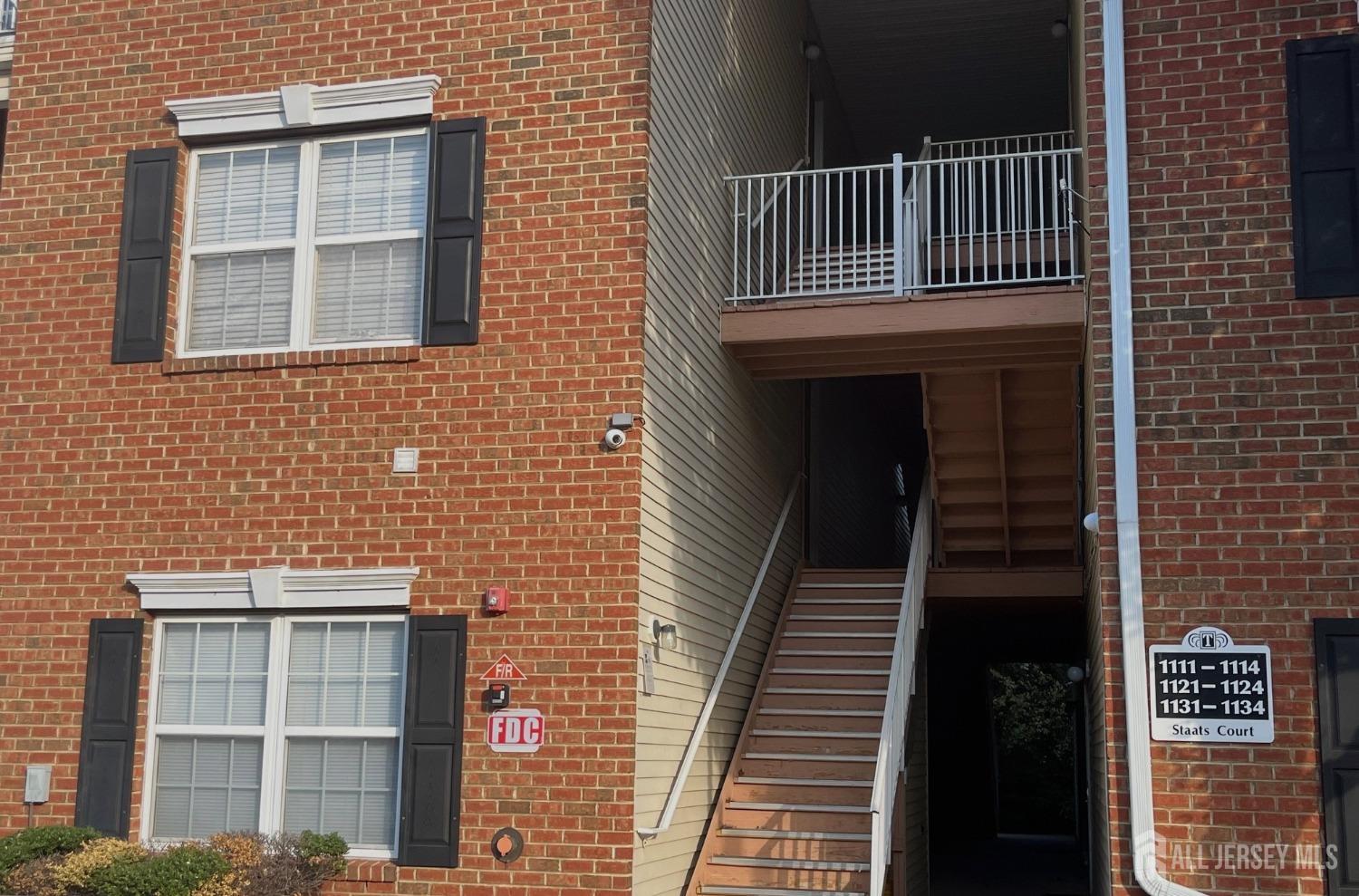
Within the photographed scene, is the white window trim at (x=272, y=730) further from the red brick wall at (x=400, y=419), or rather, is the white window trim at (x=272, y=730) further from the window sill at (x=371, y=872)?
the red brick wall at (x=400, y=419)

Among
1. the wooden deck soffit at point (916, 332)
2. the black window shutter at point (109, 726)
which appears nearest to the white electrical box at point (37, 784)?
the black window shutter at point (109, 726)

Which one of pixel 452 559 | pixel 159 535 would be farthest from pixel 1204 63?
pixel 159 535

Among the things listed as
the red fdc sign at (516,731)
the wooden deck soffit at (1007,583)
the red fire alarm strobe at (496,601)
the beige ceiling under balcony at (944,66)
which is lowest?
the red fdc sign at (516,731)

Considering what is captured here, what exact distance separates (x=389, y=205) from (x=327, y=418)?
142 cm

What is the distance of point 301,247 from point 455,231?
3.61 feet

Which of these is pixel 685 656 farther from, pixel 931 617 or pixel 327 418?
pixel 931 617

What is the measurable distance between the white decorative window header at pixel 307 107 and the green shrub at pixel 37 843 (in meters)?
4.40

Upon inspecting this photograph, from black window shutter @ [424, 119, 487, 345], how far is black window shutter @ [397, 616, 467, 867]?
1781 millimetres

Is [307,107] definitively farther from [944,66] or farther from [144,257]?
[944,66]

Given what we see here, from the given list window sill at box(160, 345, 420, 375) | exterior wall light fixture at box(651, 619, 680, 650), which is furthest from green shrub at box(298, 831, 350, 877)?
window sill at box(160, 345, 420, 375)

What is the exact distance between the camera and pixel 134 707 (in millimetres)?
8172

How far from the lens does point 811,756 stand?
979 cm

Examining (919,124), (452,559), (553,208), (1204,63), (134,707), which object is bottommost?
(134,707)

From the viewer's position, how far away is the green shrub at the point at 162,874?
702 cm
